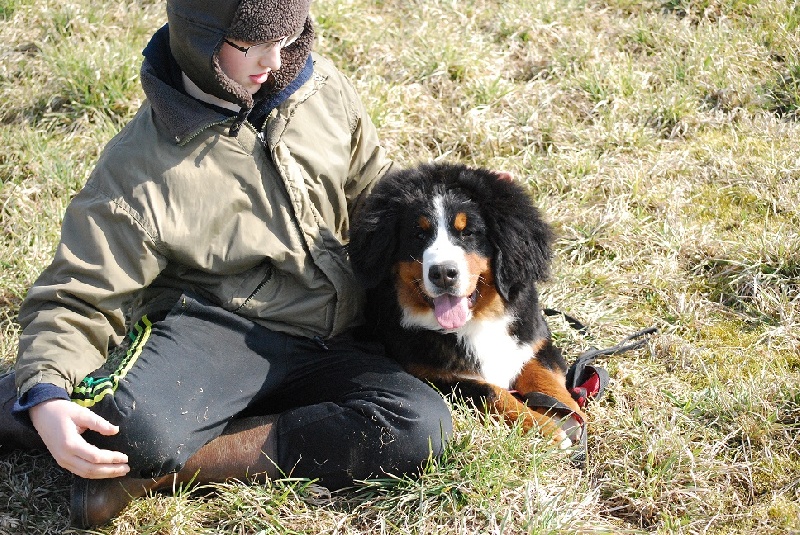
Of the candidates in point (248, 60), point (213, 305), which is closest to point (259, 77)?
point (248, 60)

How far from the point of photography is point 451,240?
128 inches

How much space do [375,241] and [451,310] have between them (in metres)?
0.38

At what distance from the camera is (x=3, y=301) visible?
4.23 metres

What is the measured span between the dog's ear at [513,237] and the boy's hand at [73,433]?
57.9 inches

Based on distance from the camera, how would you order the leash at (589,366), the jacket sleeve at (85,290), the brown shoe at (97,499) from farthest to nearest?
the leash at (589,366) → the brown shoe at (97,499) → the jacket sleeve at (85,290)

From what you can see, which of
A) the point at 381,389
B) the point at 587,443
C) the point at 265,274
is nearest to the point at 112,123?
the point at 265,274

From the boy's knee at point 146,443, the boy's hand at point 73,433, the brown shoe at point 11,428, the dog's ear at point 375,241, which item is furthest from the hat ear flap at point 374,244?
the brown shoe at point 11,428

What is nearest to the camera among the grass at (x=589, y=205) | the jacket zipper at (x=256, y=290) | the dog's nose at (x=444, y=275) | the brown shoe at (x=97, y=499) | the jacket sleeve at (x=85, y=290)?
the jacket sleeve at (x=85, y=290)

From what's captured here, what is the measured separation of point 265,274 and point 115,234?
55cm

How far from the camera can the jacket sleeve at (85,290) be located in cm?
281

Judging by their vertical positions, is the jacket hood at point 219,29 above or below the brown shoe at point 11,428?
above

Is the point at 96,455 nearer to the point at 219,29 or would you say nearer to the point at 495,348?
the point at 219,29

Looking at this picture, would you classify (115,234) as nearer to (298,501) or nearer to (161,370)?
(161,370)

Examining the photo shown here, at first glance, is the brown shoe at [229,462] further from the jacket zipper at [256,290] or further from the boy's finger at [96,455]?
the jacket zipper at [256,290]
